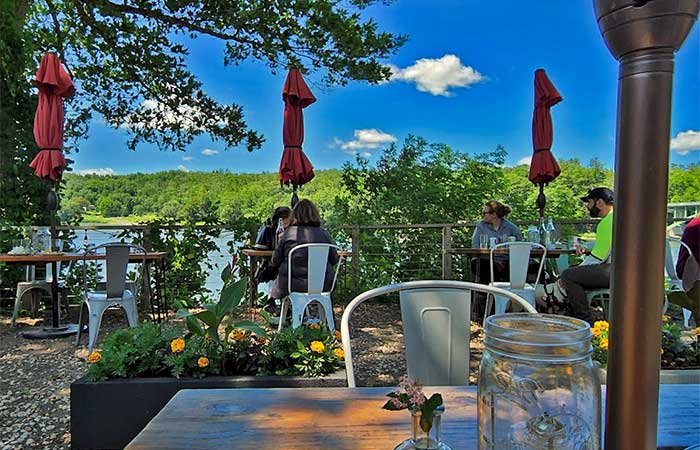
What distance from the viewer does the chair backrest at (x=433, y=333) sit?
130 cm

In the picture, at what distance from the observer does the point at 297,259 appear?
3799 mm

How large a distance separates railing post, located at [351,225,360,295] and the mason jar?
5.32m

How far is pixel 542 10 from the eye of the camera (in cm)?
619

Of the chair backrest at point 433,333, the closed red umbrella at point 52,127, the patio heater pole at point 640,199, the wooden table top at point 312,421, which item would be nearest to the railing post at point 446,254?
the closed red umbrella at point 52,127

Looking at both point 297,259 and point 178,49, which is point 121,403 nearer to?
point 297,259

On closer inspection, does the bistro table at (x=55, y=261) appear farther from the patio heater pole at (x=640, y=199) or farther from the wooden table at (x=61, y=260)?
the patio heater pole at (x=640, y=199)

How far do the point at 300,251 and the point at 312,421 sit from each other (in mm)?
3021

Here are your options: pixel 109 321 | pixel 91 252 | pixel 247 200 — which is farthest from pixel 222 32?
pixel 109 321

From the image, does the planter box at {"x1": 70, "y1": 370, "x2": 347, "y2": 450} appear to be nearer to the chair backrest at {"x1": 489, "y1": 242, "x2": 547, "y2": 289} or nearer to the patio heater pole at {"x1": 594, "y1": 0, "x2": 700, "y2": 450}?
the patio heater pole at {"x1": 594, "y1": 0, "x2": 700, "y2": 450}

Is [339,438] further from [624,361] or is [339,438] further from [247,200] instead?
[247,200]

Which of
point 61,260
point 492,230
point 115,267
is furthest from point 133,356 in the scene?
point 492,230

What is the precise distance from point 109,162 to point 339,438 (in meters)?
6.53

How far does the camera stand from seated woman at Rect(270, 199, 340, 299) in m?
3.80

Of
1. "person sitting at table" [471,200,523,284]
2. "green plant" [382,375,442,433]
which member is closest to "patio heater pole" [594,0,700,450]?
"green plant" [382,375,442,433]
